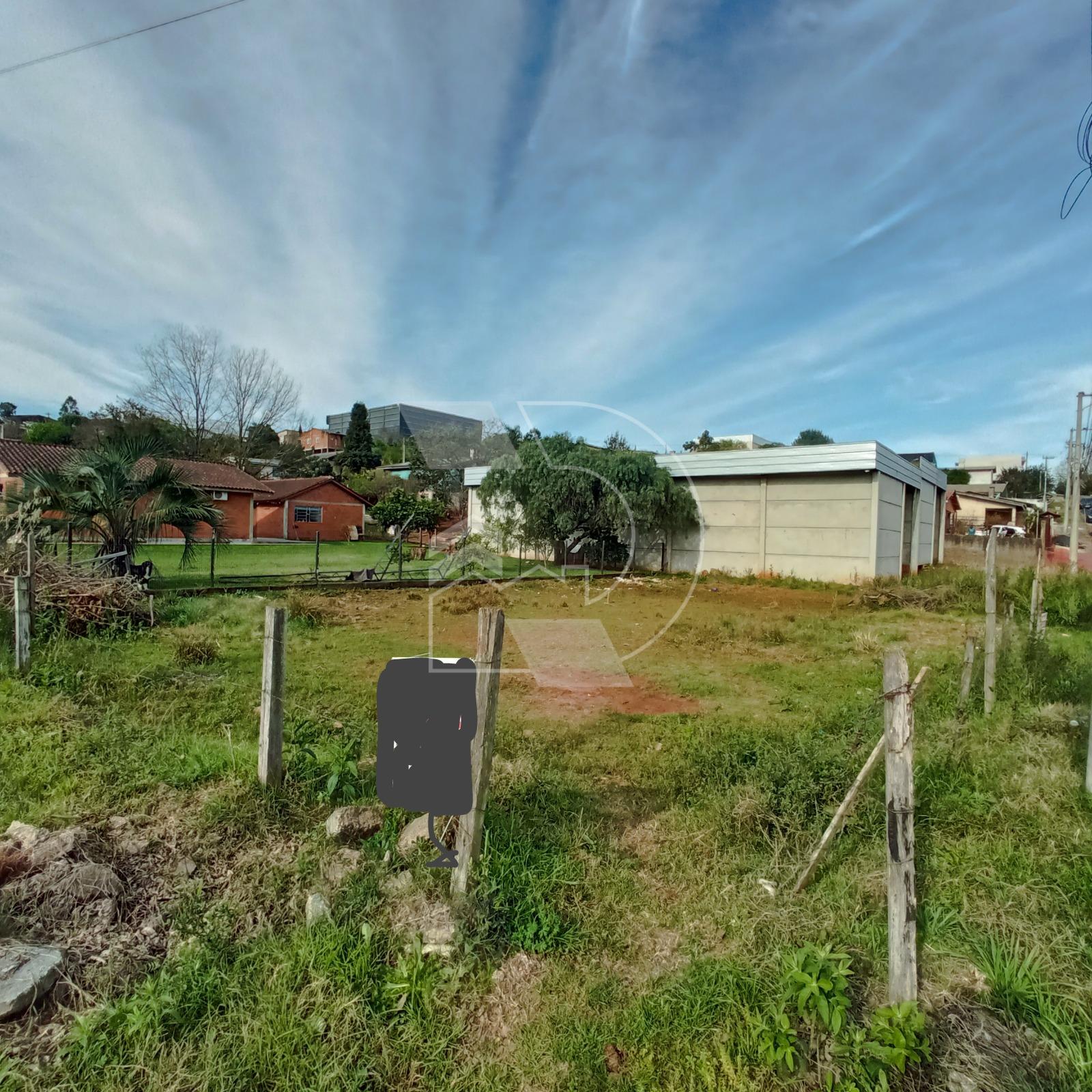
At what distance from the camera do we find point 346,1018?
175 cm

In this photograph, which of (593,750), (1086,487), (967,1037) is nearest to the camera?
(967,1037)

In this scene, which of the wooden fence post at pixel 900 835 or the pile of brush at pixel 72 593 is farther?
the pile of brush at pixel 72 593

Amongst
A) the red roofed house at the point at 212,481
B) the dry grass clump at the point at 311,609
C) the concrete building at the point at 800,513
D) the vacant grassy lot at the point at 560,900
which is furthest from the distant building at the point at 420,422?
the red roofed house at the point at 212,481

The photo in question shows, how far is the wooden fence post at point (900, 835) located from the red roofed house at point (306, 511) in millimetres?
24392

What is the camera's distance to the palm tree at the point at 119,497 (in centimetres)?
746

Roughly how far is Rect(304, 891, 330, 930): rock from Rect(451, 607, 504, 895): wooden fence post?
45cm

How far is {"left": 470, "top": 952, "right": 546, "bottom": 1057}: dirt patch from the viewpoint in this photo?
1778 mm

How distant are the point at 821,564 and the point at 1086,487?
13525 millimetres

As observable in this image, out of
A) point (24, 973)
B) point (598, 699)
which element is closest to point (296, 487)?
point (598, 699)

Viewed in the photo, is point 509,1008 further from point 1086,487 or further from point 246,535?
point 1086,487

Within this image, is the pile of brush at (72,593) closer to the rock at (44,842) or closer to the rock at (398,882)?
the rock at (44,842)

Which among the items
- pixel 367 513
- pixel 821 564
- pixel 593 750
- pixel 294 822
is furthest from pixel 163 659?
pixel 367 513

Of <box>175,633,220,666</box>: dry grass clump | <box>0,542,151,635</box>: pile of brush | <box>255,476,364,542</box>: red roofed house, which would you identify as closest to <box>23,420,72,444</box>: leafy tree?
<box>255,476,364,542</box>: red roofed house

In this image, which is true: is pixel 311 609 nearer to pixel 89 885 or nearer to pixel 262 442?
pixel 89 885
